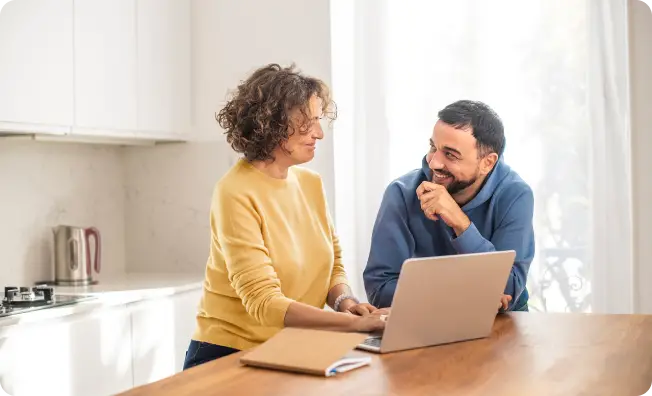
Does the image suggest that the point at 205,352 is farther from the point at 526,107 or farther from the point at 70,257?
the point at 526,107

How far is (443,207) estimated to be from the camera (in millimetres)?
2213

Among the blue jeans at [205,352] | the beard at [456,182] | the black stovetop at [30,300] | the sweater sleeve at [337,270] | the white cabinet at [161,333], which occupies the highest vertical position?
the beard at [456,182]

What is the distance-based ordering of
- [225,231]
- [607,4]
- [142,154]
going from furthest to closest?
[142,154] < [607,4] < [225,231]

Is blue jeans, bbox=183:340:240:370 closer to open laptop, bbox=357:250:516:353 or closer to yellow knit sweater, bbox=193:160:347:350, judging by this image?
yellow knit sweater, bbox=193:160:347:350

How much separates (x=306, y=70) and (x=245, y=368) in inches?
86.4

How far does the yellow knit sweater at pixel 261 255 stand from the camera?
6.71 feet

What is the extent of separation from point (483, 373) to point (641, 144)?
1891 mm

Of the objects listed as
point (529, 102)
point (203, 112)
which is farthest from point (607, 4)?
point (203, 112)

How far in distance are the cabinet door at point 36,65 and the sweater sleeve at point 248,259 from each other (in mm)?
1145

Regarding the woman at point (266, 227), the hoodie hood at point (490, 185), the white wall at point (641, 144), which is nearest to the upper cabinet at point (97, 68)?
the woman at point (266, 227)

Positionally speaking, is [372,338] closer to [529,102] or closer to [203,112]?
[529,102]

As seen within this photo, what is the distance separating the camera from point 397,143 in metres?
3.73

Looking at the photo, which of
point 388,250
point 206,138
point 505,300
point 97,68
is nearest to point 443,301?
point 505,300

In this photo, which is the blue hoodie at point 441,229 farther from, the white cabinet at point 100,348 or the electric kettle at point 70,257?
the electric kettle at point 70,257
